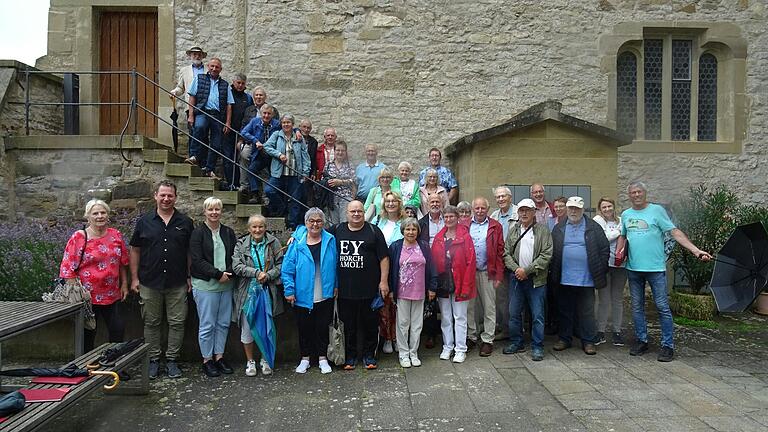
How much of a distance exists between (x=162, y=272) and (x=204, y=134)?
11.4ft

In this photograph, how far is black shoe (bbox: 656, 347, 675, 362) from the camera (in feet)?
18.1

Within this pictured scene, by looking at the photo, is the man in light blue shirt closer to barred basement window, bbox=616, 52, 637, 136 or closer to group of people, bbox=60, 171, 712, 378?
group of people, bbox=60, 171, 712, 378

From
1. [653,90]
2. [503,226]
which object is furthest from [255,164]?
[653,90]

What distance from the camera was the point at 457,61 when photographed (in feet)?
32.2

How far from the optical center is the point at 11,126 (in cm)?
803

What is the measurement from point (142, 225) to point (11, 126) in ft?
15.0

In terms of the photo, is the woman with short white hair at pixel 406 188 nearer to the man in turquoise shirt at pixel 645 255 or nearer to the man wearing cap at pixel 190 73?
the man in turquoise shirt at pixel 645 255

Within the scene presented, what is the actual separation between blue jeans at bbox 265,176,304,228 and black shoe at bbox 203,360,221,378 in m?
2.84

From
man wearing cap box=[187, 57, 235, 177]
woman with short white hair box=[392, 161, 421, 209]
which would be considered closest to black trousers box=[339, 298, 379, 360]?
woman with short white hair box=[392, 161, 421, 209]

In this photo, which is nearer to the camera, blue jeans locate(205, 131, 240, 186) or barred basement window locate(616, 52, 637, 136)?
blue jeans locate(205, 131, 240, 186)

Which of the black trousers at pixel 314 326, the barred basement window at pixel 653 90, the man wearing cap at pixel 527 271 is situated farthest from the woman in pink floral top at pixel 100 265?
the barred basement window at pixel 653 90

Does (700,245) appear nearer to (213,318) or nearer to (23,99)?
(213,318)

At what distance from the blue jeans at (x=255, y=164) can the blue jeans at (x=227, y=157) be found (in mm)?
268

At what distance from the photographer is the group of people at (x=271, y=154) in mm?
7629
